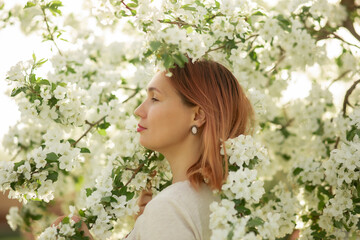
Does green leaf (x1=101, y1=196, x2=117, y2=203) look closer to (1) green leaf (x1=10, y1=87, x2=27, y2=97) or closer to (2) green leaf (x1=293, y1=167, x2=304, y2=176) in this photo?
(1) green leaf (x1=10, y1=87, x2=27, y2=97)

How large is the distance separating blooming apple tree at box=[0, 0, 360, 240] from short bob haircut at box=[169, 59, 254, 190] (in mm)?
69

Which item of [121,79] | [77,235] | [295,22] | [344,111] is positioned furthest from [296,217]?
[121,79]

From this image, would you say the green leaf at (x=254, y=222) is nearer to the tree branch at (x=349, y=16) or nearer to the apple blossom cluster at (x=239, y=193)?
the apple blossom cluster at (x=239, y=193)

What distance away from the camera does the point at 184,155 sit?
223 cm

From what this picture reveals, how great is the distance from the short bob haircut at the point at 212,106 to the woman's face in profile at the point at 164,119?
0.04 meters

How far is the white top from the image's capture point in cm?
186

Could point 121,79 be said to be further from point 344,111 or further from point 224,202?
point 224,202

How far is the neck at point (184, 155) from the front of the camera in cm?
222

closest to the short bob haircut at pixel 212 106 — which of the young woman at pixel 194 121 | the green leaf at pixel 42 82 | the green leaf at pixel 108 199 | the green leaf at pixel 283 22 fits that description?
the young woman at pixel 194 121

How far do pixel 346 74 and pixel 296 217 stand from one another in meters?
1.78

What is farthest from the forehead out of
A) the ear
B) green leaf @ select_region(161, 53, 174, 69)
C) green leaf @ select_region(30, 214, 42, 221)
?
green leaf @ select_region(30, 214, 42, 221)

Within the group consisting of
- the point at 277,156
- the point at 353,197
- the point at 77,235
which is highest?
the point at 77,235

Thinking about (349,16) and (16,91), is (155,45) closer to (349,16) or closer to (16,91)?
(16,91)

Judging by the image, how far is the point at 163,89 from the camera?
88.4 inches
